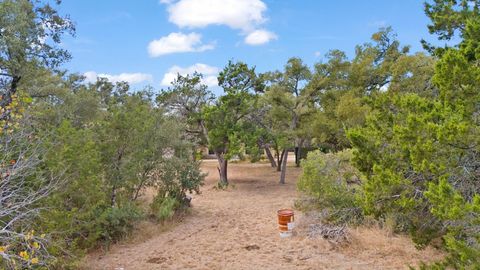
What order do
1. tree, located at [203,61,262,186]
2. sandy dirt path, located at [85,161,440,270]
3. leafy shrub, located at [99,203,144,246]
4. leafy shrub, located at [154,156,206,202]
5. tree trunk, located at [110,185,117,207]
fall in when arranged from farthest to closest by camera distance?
1. tree, located at [203,61,262,186]
2. leafy shrub, located at [154,156,206,202]
3. tree trunk, located at [110,185,117,207]
4. leafy shrub, located at [99,203,144,246]
5. sandy dirt path, located at [85,161,440,270]

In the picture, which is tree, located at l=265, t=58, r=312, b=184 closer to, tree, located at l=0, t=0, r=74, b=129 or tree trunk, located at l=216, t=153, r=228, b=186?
tree trunk, located at l=216, t=153, r=228, b=186

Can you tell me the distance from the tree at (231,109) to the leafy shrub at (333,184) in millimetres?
6216

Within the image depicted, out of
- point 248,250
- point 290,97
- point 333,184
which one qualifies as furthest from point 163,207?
point 290,97

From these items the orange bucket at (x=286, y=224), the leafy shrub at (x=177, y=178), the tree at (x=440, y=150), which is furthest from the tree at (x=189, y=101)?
the tree at (x=440, y=150)

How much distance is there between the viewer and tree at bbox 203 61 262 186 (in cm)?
1595

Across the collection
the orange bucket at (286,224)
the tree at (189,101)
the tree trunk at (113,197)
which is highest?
the tree at (189,101)

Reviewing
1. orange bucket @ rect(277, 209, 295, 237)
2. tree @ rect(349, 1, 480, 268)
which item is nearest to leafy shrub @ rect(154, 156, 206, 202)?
orange bucket @ rect(277, 209, 295, 237)

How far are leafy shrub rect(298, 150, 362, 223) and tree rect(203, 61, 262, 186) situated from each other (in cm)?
622

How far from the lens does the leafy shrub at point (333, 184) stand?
849 cm

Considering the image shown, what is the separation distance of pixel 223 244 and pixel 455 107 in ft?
19.0

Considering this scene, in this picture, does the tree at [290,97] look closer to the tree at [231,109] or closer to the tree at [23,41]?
the tree at [231,109]

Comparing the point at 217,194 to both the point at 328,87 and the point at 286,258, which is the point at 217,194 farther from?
the point at 286,258

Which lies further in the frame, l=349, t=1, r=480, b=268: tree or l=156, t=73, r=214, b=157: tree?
l=156, t=73, r=214, b=157: tree

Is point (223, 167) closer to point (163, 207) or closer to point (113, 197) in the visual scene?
point (163, 207)
